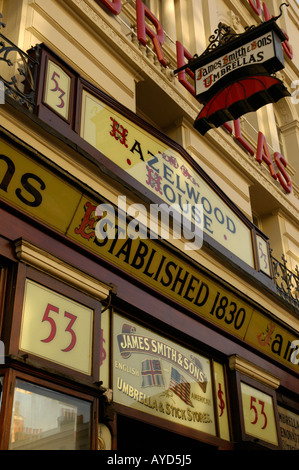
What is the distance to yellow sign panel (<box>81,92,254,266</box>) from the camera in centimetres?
789

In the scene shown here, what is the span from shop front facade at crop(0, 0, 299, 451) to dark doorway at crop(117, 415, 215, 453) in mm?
32

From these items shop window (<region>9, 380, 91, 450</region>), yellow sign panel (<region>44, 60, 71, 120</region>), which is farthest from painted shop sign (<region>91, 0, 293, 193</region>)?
shop window (<region>9, 380, 91, 450</region>)

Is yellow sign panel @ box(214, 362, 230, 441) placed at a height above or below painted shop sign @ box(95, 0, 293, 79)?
below

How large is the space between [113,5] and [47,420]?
7230 millimetres

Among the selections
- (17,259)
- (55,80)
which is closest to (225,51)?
(55,80)

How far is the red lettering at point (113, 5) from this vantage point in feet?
32.9

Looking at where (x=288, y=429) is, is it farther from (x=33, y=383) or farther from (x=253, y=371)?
(x=33, y=383)

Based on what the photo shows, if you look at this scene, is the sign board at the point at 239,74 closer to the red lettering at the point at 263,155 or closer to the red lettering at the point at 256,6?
the red lettering at the point at 263,155

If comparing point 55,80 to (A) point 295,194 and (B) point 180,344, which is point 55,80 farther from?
(A) point 295,194

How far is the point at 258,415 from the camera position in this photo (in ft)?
30.6

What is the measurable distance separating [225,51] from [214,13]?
6467mm

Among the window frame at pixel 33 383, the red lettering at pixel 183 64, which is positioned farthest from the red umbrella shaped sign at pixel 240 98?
the window frame at pixel 33 383

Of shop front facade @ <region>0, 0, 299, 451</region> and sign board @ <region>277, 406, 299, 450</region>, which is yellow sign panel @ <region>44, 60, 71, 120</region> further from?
sign board @ <region>277, 406, 299, 450</region>

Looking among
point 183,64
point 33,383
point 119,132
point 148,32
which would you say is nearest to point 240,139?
point 183,64
